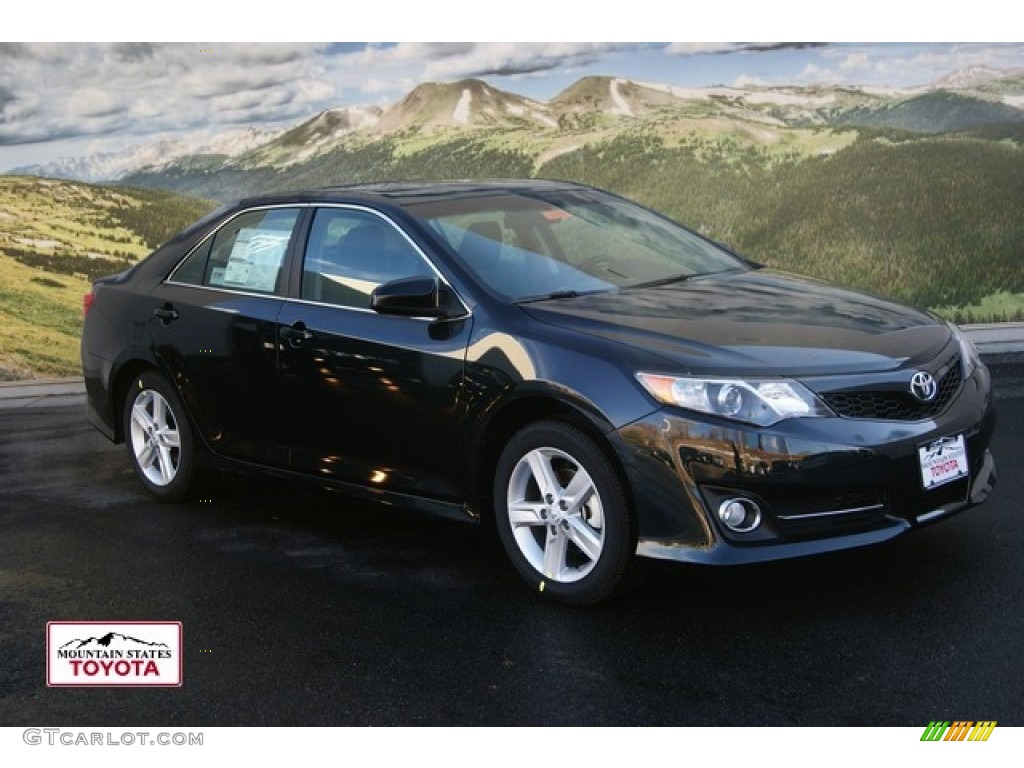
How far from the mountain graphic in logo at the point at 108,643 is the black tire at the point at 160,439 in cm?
183

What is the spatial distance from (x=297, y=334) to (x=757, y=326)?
1.97 m

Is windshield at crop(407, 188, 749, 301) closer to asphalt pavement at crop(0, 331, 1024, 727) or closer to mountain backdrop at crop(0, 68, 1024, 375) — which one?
asphalt pavement at crop(0, 331, 1024, 727)

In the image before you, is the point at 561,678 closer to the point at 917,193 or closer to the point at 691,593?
the point at 691,593

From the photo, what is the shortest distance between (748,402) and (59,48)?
8919mm

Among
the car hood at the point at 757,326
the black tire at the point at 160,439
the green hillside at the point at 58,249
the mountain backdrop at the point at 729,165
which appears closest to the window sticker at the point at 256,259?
the black tire at the point at 160,439

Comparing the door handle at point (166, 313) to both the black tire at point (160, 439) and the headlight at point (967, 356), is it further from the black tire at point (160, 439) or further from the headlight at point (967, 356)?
the headlight at point (967, 356)

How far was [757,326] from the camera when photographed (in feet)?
16.1

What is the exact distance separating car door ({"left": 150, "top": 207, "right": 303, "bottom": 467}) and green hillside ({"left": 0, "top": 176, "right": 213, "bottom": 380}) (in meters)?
5.31

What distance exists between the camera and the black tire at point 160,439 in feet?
21.6

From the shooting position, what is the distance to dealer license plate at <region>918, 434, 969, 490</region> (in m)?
4.66

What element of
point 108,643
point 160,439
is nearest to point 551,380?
point 108,643
